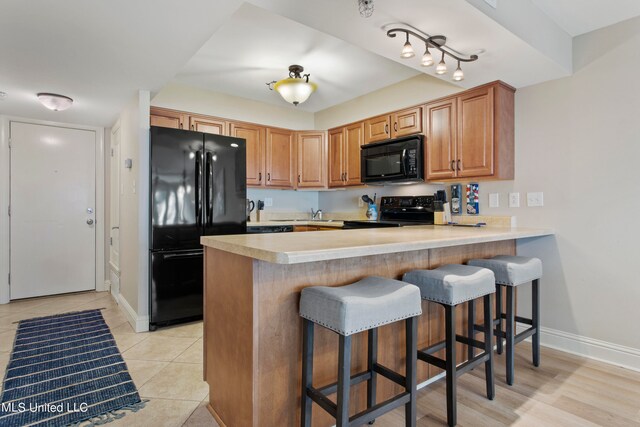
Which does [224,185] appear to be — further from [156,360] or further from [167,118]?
[156,360]

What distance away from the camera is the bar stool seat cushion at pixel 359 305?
1.28m

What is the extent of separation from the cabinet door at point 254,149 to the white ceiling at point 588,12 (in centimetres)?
304

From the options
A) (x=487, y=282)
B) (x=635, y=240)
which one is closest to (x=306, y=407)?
(x=487, y=282)

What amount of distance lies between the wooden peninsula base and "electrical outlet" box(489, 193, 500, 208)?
1593 millimetres

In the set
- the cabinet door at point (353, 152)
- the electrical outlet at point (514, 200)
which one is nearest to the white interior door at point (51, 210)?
the cabinet door at point (353, 152)

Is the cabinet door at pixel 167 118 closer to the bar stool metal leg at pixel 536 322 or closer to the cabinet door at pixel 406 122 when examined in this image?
the cabinet door at pixel 406 122

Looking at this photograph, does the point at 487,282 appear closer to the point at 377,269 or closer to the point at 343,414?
the point at 377,269

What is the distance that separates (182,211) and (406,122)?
2.37 meters

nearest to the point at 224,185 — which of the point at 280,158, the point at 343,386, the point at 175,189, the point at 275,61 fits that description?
the point at 175,189

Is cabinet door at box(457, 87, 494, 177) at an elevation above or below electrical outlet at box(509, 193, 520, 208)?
above

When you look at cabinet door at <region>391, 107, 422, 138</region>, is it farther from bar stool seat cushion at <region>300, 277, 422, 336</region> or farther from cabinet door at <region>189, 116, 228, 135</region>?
bar stool seat cushion at <region>300, 277, 422, 336</region>

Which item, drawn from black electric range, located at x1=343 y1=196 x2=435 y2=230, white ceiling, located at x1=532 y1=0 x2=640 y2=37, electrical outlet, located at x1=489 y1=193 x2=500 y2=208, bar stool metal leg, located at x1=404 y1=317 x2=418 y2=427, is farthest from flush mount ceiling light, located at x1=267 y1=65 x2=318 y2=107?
bar stool metal leg, located at x1=404 y1=317 x2=418 y2=427

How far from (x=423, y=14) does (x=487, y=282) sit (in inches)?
58.7

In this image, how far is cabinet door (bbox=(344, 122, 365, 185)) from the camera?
411cm
